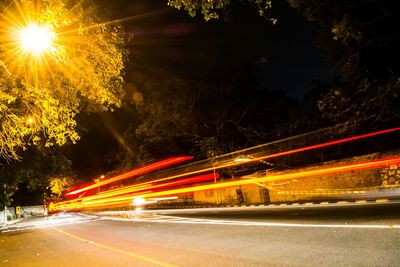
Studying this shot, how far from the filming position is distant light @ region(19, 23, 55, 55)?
8875mm

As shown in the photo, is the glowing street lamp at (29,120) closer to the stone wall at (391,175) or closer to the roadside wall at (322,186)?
the roadside wall at (322,186)

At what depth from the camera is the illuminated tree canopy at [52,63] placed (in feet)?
29.6

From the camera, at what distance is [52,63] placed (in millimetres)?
11078

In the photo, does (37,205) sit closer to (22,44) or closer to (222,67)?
(222,67)

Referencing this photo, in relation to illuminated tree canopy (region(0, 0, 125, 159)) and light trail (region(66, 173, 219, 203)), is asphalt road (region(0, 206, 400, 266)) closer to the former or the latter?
illuminated tree canopy (region(0, 0, 125, 159))

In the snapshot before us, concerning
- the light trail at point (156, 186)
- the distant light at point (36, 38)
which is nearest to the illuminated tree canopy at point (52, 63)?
the distant light at point (36, 38)

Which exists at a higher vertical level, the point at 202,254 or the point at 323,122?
the point at 323,122

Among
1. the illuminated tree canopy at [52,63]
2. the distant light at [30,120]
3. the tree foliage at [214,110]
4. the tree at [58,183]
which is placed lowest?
the tree at [58,183]

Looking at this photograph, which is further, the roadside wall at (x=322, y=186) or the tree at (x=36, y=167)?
the tree at (x=36, y=167)

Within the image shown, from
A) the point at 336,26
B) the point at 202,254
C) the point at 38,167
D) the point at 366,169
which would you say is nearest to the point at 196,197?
the point at 38,167

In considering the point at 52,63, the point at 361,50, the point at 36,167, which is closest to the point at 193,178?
the point at 36,167

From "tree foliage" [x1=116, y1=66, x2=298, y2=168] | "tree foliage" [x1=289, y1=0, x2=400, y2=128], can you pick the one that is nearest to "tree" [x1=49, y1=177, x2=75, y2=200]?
"tree foliage" [x1=116, y1=66, x2=298, y2=168]

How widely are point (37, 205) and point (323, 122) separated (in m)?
80.7

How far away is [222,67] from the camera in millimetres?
39688
